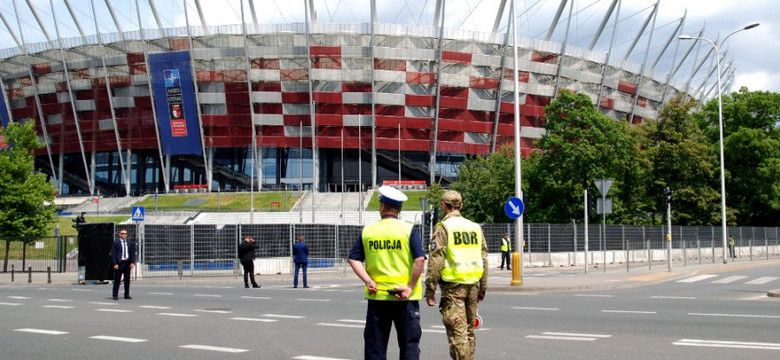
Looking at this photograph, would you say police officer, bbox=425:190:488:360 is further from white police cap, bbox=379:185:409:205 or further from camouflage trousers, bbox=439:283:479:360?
white police cap, bbox=379:185:409:205

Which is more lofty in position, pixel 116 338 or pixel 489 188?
pixel 489 188

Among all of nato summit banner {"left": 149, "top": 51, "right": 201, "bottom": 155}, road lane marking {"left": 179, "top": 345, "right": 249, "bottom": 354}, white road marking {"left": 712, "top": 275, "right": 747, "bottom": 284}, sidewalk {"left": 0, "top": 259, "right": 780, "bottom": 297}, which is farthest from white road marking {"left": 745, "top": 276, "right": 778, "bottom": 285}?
nato summit banner {"left": 149, "top": 51, "right": 201, "bottom": 155}

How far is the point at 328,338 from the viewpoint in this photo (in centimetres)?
1084

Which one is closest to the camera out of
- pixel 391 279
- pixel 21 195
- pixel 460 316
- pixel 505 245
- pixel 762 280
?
pixel 391 279

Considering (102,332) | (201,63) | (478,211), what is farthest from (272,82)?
(102,332)

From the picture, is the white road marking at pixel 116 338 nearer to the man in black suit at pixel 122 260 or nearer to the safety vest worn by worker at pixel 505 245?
the man in black suit at pixel 122 260

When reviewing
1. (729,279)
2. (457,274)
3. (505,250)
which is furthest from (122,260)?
(505,250)

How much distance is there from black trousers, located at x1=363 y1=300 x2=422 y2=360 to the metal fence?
2273cm

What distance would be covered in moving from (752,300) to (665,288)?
503 centimetres

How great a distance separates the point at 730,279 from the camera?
26.4 meters

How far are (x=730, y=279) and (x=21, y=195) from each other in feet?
104

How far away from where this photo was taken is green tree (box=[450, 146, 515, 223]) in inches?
2036

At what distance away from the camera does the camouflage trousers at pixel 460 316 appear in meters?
6.80

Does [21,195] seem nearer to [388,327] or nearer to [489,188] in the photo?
[489,188]
